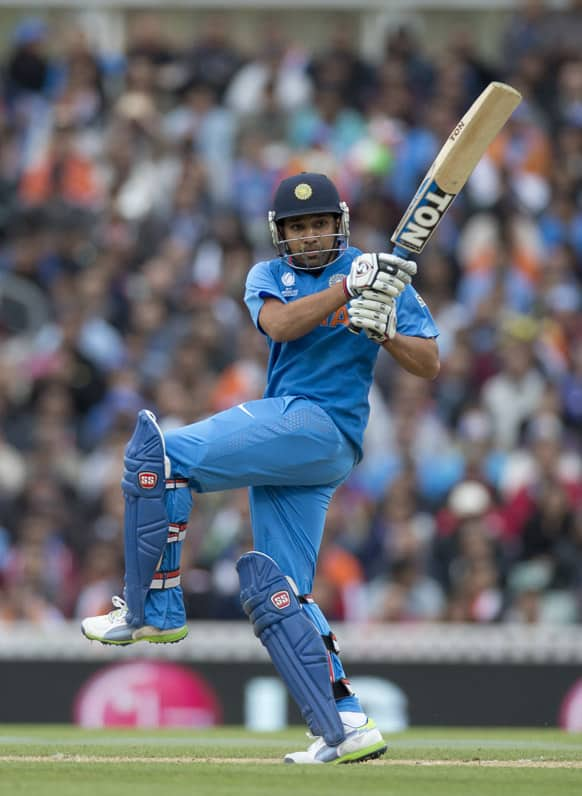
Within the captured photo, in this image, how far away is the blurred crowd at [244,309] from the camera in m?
10.8

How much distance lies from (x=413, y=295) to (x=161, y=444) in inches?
42.8

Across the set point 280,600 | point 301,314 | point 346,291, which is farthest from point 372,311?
point 280,600

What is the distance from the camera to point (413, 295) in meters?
6.30

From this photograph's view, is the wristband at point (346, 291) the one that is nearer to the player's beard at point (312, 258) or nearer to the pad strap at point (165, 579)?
the player's beard at point (312, 258)

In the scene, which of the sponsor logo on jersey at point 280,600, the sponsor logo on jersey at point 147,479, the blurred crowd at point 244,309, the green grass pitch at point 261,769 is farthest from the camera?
the blurred crowd at point 244,309

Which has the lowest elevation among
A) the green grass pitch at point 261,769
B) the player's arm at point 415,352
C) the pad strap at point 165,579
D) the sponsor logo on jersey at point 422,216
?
the green grass pitch at point 261,769

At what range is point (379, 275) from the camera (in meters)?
5.88

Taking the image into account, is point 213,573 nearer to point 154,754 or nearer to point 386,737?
point 386,737

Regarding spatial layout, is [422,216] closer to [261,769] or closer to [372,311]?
[372,311]

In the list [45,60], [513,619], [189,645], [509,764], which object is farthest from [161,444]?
[45,60]

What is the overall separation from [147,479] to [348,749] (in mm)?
1235

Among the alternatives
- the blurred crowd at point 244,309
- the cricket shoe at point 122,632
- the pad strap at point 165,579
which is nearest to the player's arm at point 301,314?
the pad strap at point 165,579

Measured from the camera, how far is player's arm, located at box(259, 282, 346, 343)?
5957 millimetres

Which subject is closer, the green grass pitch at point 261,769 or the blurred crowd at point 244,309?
the green grass pitch at point 261,769
